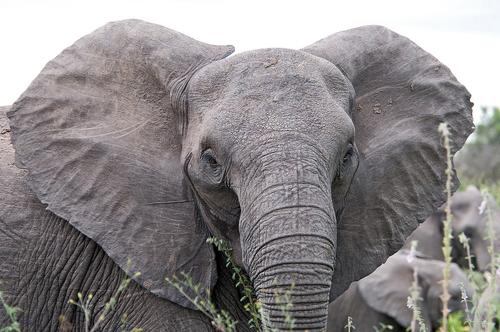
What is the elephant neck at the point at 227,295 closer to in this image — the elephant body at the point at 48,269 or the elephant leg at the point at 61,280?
the elephant body at the point at 48,269

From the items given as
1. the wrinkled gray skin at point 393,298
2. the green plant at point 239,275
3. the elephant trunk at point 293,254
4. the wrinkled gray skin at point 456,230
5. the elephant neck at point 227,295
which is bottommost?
the wrinkled gray skin at point 456,230

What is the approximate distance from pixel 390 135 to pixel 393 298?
518 cm

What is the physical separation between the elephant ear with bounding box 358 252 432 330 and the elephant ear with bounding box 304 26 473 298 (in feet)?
15.1

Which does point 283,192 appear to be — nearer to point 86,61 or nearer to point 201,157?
point 201,157

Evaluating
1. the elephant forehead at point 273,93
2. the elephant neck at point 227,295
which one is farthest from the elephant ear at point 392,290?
the elephant forehead at point 273,93

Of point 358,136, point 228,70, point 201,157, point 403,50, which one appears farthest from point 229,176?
point 403,50

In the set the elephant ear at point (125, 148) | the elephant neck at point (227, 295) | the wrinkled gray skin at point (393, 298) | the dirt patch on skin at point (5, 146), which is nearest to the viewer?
the elephant ear at point (125, 148)

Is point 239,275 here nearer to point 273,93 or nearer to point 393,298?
point 273,93

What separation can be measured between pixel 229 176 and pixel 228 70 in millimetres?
426

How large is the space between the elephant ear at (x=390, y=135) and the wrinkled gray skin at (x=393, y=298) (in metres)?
4.52

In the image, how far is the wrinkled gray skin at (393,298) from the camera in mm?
9750

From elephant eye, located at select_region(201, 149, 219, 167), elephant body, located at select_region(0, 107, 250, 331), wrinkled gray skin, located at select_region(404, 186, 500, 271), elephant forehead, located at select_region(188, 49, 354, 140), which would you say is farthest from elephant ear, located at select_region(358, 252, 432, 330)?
elephant eye, located at select_region(201, 149, 219, 167)

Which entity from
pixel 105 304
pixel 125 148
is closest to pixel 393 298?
pixel 105 304

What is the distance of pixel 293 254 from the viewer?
3852mm
